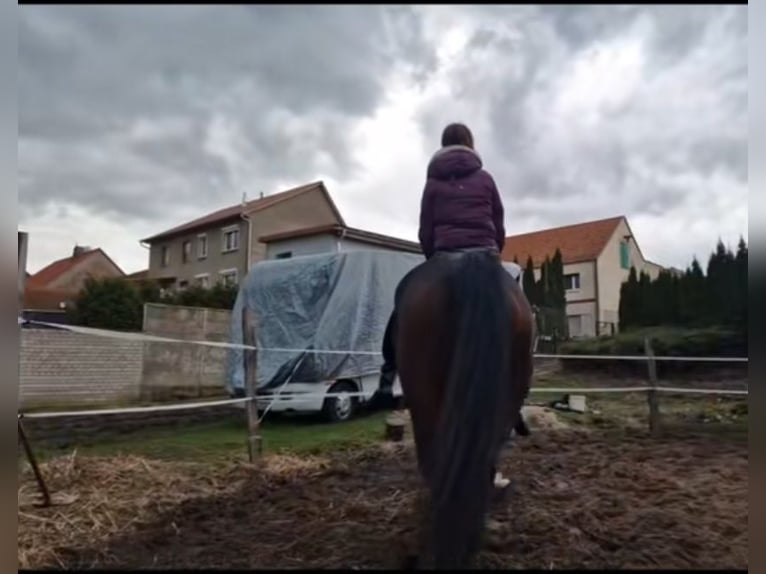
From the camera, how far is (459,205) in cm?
165

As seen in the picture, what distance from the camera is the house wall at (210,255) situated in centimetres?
1180

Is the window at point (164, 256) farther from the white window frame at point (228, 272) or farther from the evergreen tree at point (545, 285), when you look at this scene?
the evergreen tree at point (545, 285)

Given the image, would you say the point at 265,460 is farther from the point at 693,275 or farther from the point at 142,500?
the point at 693,275

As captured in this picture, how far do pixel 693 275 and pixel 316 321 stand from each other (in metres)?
4.16

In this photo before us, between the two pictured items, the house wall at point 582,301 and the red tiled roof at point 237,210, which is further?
the red tiled roof at point 237,210

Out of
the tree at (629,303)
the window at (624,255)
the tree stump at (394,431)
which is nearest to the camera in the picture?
the tree stump at (394,431)

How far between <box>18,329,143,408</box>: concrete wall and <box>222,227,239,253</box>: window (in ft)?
21.9

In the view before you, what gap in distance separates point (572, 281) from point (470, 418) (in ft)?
28.6

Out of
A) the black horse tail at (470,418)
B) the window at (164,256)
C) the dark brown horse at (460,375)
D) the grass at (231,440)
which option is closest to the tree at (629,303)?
the grass at (231,440)

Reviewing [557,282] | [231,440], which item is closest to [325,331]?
[231,440]

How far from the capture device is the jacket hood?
1696mm

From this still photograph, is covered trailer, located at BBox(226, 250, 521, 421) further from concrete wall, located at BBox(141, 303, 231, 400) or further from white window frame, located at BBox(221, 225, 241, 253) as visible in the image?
white window frame, located at BBox(221, 225, 241, 253)

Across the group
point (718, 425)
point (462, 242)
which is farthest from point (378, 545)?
point (718, 425)

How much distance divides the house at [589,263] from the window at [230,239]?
23.1 feet
